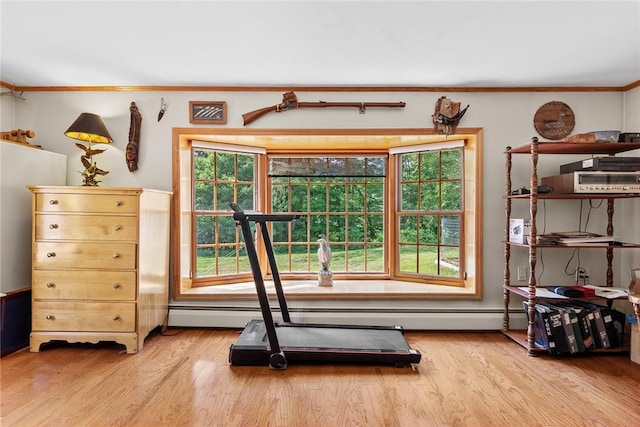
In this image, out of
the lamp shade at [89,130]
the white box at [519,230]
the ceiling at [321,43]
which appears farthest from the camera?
the lamp shade at [89,130]

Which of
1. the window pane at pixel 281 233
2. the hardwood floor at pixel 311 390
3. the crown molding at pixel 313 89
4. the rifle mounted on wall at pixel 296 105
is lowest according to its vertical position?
the hardwood floor at pixel 311 390

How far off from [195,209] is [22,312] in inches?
60.7

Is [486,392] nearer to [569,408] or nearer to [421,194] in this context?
[569,408]

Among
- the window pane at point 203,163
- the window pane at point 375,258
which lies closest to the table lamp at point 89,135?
the window pane at point 203,163

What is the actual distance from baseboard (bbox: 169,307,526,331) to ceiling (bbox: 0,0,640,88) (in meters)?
2.07

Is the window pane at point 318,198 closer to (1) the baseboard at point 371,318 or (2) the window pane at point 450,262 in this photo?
(1) the baseboard at point 371,318

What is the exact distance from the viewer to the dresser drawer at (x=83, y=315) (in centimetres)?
247

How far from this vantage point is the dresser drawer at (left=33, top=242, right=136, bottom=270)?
2.48 metres

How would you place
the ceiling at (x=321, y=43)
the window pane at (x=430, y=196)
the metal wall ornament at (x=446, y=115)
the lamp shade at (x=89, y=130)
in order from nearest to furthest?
the ceiling at (x=321, y=43) → the lamp shade at (x=89, y=130) → the metal wall ornament at (x=446, y=115) → the window pane at (x=430, y=196)

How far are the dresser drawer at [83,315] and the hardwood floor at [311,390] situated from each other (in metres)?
0.21

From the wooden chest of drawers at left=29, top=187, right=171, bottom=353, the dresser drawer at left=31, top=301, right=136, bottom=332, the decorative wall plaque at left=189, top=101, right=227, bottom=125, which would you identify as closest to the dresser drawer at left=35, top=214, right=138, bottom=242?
the wooden chest of drawers at left=29, top=187, right=171, bottom=353

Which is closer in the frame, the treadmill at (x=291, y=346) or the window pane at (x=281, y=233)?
the treadmill at (x=291, y=346)

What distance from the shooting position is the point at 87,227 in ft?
8.14

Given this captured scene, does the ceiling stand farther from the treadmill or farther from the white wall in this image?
the treadmill
